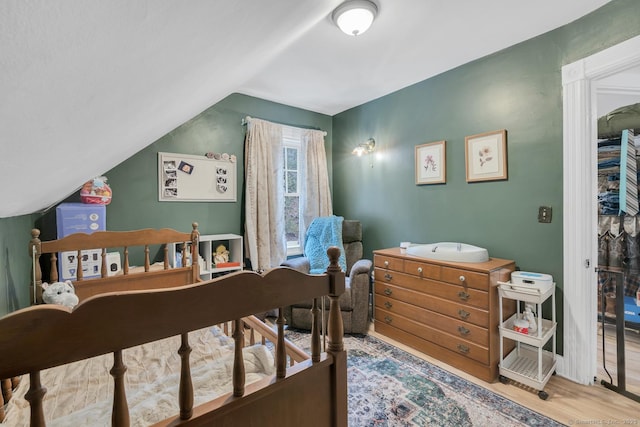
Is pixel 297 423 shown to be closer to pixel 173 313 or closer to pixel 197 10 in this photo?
pixel 173 313

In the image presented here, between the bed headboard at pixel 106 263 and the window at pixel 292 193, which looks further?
the window at pixel 292 193

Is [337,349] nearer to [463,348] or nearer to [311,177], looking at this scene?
[463,348]

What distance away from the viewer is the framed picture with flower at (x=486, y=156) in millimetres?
2383

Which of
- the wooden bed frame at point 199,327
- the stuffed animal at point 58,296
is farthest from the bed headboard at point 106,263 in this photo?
the wooden bed frame at point 199,327

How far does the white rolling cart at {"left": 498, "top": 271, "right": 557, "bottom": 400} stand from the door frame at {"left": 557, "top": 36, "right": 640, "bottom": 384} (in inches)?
5.3

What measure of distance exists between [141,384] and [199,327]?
2.70 feet

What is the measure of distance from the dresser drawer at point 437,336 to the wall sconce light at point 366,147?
6.31ft

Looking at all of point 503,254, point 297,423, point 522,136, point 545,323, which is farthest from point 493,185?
point 297,423

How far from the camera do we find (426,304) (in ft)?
7.70

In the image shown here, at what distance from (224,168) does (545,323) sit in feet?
10.8

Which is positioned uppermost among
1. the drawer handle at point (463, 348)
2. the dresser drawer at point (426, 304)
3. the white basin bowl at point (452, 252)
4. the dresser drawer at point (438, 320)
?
the white basin bowl at point (452, 252)

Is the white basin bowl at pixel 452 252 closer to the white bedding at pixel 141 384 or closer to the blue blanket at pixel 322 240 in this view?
the blue blanket at pixel 322 240

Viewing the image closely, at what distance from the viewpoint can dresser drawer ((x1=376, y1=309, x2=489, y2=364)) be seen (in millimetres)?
2031

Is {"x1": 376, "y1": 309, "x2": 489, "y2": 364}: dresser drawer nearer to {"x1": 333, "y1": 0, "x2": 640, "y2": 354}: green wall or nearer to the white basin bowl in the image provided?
the white basin bowl
